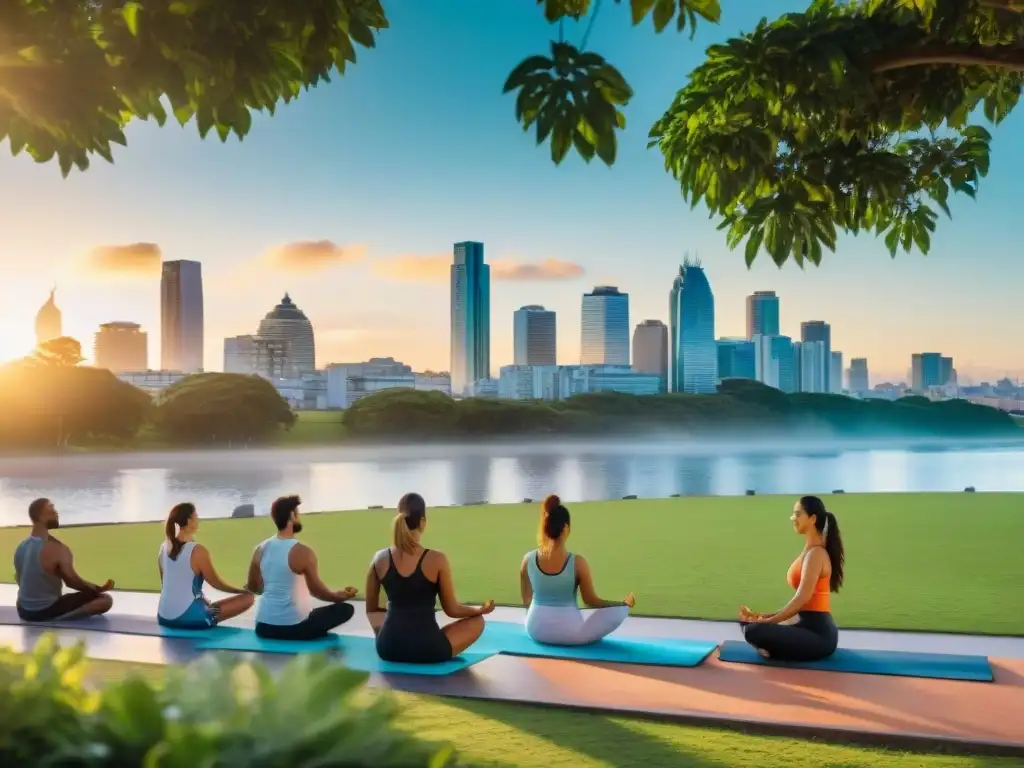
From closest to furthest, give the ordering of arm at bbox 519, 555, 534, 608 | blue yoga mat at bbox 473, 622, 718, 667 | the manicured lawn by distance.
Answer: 1. blue yoga mat at bbox 473, 622, 718, 667
2. arm at bbox 519, 555, 534, 608
3. the manicured lawn

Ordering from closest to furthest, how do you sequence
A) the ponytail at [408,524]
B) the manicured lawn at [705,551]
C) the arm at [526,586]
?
the ponytail at [408,524] < the arm at [526,586] < the manicured lawn at [705,551]

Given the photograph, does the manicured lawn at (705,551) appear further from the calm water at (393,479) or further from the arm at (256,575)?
the calm water at (393,479)

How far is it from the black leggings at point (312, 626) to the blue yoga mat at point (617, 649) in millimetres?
1074

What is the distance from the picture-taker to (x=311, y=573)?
827 centimetres

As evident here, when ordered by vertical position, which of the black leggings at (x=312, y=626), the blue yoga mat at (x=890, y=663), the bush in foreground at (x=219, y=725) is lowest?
the blue yoga mat at (x=890, y=663)

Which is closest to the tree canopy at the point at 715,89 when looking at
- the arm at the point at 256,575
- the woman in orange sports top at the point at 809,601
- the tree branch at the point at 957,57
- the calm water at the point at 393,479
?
the tree branch at the point at 957,57

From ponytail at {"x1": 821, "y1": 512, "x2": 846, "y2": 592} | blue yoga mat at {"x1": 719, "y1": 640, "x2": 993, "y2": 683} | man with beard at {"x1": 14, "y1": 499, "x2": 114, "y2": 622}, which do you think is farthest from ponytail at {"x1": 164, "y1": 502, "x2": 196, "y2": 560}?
ponytail at {"x1": 821, "y1": 512, "x2": 846, "y2": 592}

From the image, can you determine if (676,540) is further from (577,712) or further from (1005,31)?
(1005,31)

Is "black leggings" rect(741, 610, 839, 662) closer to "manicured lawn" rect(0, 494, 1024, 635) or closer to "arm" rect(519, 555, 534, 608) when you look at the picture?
"arm" rect(519, 555, 534, 608)

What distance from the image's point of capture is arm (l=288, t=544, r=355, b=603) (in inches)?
323

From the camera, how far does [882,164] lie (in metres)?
5.64

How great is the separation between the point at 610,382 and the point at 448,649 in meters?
106

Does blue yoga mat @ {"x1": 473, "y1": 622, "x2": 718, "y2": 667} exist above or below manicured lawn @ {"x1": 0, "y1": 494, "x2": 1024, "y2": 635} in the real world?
above

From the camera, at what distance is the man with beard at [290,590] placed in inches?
324
